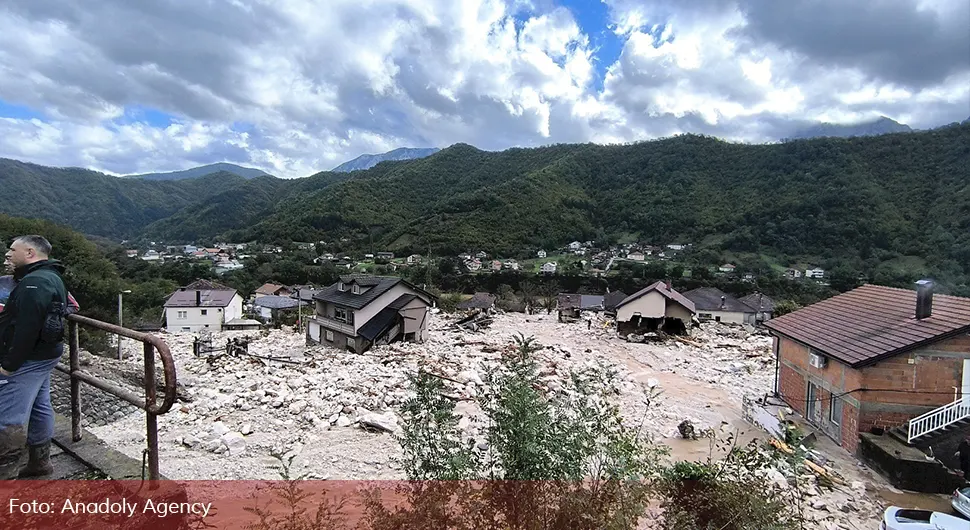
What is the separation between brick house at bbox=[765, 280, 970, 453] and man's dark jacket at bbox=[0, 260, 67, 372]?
44.0 feet

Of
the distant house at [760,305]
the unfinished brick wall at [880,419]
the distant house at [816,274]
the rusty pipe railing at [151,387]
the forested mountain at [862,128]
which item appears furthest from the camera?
the forested mountain at [862,128]

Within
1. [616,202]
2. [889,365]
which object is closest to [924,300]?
[889,365]

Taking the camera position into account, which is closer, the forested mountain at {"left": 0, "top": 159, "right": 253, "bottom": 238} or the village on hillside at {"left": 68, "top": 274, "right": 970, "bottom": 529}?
the village on hillside at {"left": 68, "top": 274, "right": 970, "bottom": 529}

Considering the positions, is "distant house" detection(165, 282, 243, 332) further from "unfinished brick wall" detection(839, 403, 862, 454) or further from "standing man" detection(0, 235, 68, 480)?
"unfinished brick wall" detection(839, 403, 862, 454)

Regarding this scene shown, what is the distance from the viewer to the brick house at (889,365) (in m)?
10.3

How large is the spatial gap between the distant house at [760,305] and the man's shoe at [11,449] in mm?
45113

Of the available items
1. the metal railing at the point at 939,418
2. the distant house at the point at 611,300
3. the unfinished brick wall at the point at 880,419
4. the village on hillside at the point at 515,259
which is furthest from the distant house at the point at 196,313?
the metal railing at the point at 939,418

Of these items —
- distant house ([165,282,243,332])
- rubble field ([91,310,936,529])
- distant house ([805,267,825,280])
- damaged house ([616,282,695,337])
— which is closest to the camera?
rubble field ([91,310,936,529])

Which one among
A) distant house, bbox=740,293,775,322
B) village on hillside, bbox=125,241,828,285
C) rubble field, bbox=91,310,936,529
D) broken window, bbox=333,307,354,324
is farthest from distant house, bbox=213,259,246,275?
distant house, bbox=740,293,775,322

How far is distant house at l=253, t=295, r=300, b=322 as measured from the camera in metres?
42.8

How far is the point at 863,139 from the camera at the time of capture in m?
81.7

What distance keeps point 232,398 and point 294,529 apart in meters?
11.0

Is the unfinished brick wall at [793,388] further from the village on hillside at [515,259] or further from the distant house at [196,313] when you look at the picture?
the village on hillside at [515,259]

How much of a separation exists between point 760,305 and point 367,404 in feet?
134
